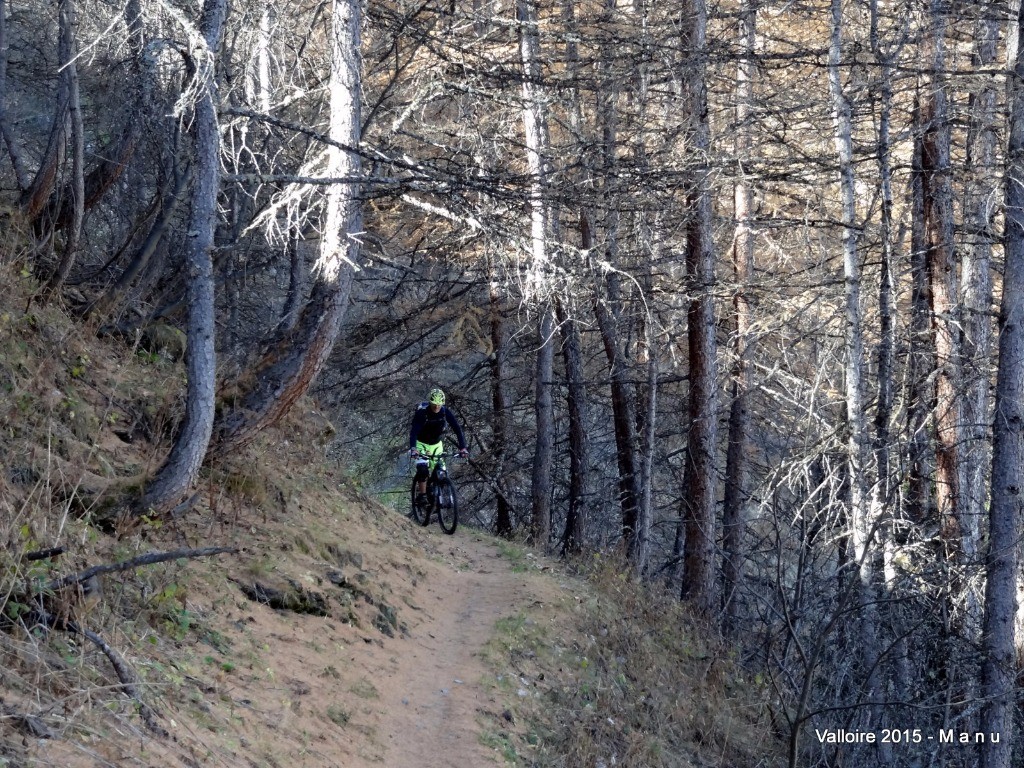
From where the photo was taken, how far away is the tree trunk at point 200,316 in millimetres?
7609

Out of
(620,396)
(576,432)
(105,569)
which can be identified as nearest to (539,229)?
(620,396)

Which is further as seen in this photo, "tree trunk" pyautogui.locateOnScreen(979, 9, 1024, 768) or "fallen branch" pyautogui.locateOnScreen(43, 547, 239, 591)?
"tree trunk" pyautogui.locateOnScreen(979, 9, 1024, 768)

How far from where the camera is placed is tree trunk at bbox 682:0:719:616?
526 inches

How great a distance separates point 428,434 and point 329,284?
19.9ft

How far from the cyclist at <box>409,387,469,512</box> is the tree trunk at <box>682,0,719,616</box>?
11.8 feet

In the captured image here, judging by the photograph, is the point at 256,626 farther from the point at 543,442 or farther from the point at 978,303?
the point at 978,303

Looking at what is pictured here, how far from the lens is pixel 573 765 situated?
838 centimetres

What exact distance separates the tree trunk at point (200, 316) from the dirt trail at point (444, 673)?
7.96ft

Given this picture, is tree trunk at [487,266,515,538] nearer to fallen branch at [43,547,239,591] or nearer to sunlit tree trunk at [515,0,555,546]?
sunlit tree trunk at [515,0,555,546]

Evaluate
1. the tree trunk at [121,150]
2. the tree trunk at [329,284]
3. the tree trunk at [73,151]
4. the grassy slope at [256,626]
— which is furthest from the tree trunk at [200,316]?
the tree trunk at [121,150]

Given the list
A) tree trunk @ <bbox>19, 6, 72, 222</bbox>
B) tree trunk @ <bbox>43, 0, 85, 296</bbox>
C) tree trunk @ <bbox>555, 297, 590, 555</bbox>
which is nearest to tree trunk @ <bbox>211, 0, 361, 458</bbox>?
tree trunk @ <bbox>43, 0, 85, 296</bbox>

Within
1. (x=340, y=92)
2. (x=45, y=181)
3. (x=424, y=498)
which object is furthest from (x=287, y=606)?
(x=424, y=498)

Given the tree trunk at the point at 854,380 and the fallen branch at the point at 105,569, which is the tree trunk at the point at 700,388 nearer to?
the tree trunk at the point at 854,380

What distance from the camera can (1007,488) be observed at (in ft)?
31.8
